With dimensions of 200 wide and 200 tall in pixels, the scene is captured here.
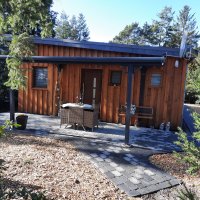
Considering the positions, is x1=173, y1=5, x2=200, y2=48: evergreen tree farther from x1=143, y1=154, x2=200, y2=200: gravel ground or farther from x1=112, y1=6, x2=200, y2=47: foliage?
x1=143, y1=154, x2=200, y2=200: gravel ground

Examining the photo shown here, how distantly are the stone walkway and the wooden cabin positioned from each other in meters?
0.82

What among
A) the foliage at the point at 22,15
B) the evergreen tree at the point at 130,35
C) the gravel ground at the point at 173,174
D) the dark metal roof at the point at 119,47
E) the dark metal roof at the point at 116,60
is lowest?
the gravel ground at the point at 173,174

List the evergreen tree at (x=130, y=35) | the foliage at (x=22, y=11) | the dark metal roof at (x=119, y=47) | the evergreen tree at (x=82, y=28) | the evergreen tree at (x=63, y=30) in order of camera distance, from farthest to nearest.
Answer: the evergreen tree at (x=82, y=28) < the evergreen tree at (x=63, y=30) < the evergreen tree at (x=130, y=35) < the dark metal roof at (x=119, y=47) < the foliage at (x=22, y=11)

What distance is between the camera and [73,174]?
4.61 m

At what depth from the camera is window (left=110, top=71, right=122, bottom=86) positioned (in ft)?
31.8

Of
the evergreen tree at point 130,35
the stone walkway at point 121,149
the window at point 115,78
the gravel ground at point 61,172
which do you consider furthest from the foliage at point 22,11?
the evergreen tree at point 130,35

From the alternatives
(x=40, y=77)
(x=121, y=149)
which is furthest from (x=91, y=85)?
(x=121, y=149)

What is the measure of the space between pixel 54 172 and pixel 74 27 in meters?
44.8

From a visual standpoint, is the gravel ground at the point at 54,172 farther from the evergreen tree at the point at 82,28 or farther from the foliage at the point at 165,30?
the evergreen tree at the point at 82,28

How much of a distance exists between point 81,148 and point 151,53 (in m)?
4.38

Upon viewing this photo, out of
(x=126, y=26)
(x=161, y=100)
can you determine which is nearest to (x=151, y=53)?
(x=161, y=100)

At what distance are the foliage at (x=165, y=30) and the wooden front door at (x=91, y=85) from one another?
3140 centimetres

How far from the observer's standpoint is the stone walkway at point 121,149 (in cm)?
453

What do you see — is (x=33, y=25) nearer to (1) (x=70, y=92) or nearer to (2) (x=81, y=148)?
(2) (x=81, y=148)
